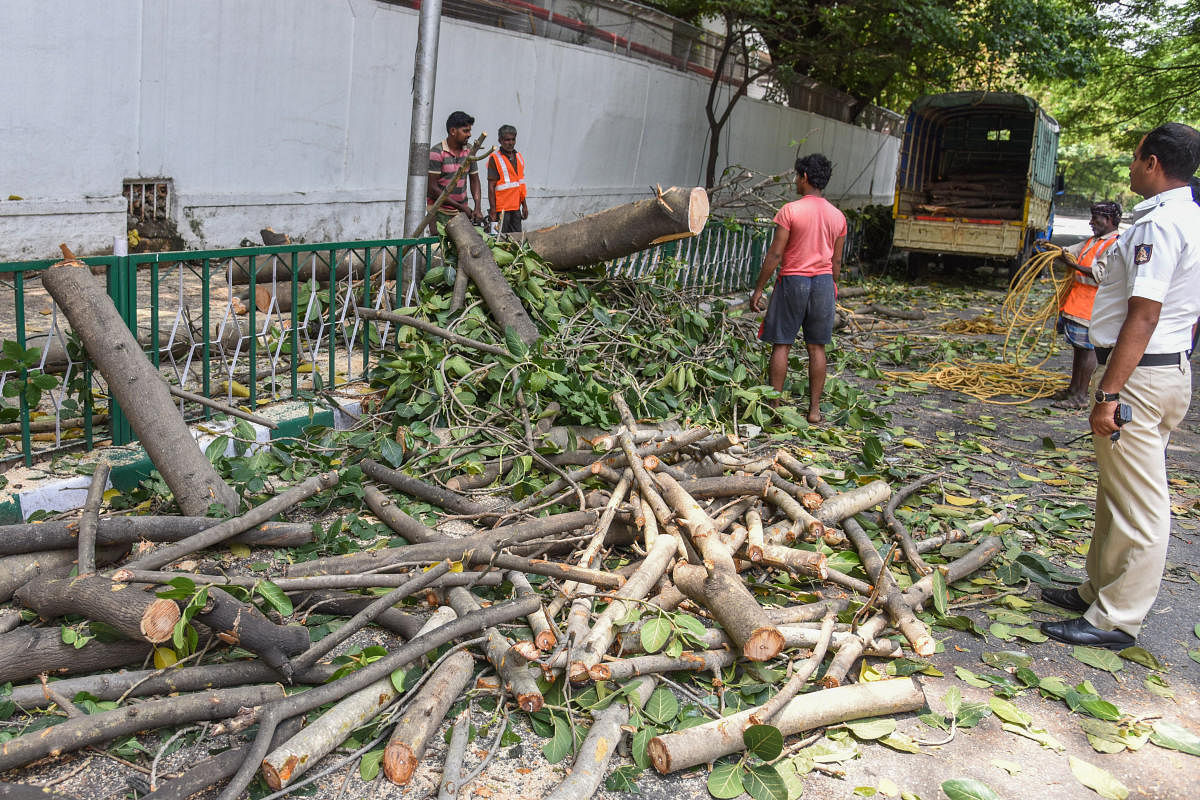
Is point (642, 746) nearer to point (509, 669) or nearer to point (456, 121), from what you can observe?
point (509, 669)

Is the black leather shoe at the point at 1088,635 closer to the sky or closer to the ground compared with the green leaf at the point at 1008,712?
closer to the sky

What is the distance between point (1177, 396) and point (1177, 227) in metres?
0.63

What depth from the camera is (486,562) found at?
11.4 ft

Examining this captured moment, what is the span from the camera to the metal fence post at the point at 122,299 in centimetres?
415

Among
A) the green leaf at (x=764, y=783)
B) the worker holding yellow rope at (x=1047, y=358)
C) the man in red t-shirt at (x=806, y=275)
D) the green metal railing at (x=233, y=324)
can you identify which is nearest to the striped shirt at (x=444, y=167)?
the green metal railing at (x=233, y=324)

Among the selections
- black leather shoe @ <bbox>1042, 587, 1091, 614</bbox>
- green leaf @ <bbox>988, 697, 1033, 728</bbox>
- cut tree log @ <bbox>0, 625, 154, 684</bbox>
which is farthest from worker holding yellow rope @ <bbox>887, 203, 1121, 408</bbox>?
cut tree log @ <bbox>0, 625, 154, 684</bbox>

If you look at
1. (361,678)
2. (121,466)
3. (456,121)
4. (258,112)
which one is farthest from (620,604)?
(258,112)

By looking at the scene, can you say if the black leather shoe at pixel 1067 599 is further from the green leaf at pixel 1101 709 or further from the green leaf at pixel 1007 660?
the green leaf at pixel 1101 709

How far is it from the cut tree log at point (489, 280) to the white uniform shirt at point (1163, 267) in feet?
9.81

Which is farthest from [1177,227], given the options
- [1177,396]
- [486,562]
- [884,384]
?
[884,384]

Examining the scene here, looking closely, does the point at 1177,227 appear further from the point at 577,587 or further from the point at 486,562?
the point at 486,562

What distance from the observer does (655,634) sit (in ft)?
10.3

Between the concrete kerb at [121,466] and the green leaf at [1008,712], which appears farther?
the concrete kerb at [121,466]

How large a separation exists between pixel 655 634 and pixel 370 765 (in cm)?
98
